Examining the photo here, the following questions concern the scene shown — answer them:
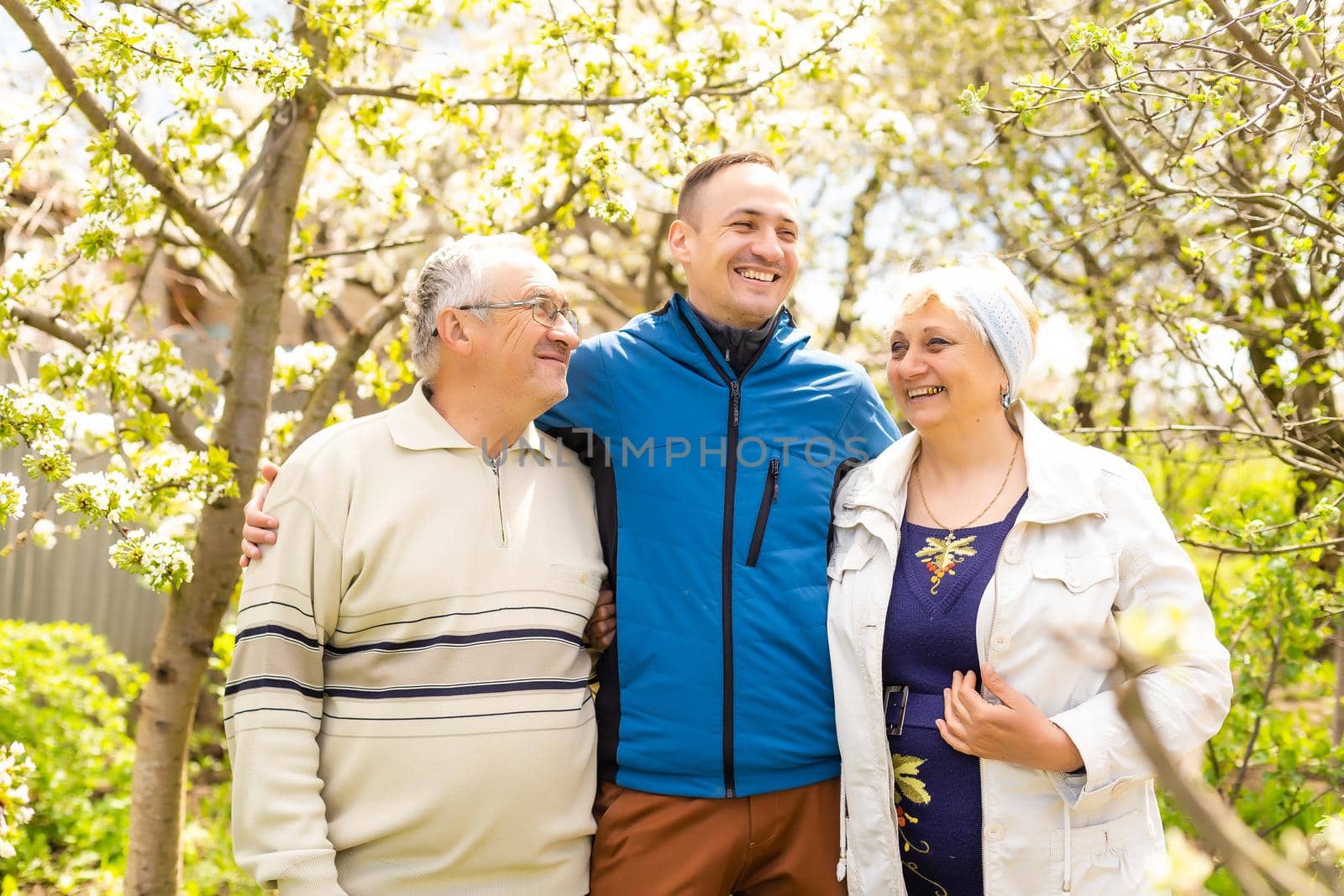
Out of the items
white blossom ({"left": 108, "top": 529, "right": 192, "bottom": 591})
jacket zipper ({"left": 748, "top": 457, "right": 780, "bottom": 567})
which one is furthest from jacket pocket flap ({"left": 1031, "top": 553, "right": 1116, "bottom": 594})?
white blossom ({"left": 108, "top": 529, "right": 192, "bottom": 591})

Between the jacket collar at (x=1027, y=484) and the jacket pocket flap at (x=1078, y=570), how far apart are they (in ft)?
0.31

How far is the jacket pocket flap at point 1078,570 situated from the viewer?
2340 millimetres

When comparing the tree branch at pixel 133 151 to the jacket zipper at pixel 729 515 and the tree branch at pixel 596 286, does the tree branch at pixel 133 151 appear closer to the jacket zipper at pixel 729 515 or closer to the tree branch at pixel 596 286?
the jacket zipper at pixel 729 515

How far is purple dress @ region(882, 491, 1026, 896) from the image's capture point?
241cm

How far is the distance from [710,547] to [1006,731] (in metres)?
0.82

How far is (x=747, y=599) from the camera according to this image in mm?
2635

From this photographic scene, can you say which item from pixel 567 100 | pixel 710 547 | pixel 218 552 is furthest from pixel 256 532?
pixel 567 100

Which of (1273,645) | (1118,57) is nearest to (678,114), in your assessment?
(1118,57)

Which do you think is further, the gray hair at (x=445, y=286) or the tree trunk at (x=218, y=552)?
the tree trunk at (x=218, y=552)

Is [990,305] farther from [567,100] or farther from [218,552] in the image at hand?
[218,552]

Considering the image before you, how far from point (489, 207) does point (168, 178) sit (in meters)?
1.12

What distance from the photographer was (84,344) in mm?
3498

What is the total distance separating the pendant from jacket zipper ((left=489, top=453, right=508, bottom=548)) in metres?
1.00

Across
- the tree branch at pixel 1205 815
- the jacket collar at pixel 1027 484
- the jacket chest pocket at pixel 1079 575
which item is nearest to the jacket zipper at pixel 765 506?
the jacket collar at pixel 1027 484
